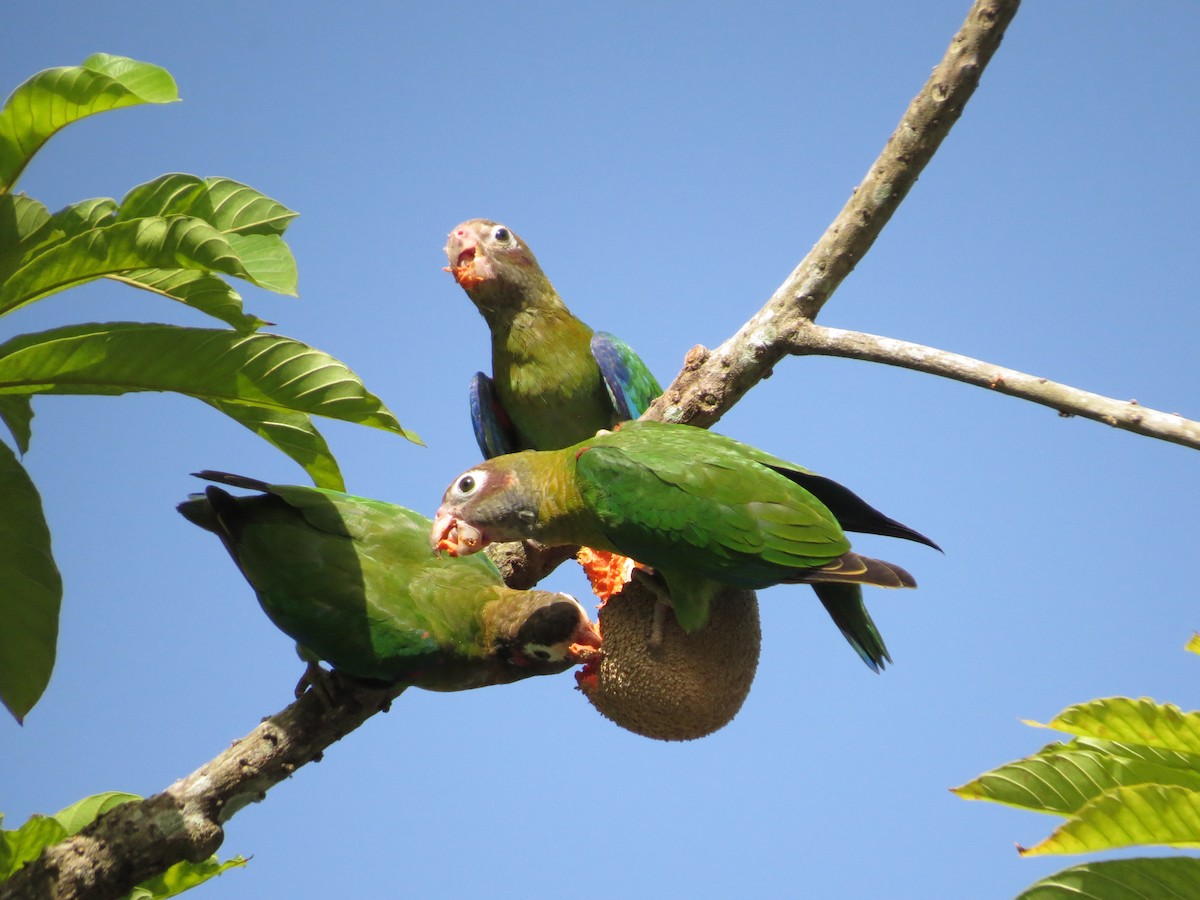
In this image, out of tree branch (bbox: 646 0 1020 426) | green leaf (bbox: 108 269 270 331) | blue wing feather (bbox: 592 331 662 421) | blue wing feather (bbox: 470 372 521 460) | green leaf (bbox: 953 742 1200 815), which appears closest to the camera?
green leaf (bbox: 953 742 1200 815)

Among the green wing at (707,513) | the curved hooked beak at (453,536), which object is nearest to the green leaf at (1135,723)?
the green wing at (707,513)

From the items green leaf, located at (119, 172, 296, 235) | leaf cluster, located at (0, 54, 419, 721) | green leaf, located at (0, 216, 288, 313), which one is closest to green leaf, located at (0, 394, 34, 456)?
leaf cluster, located at (0, 54, 419, 721)

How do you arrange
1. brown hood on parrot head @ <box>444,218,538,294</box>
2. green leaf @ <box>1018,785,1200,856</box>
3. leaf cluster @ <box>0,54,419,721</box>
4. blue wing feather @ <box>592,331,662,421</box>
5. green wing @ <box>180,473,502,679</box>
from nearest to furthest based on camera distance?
green leaf @ <box>1018,785,1200,856</box> < leaf cluster @ <box>0,54,419,721</box> < green wing @ <box>180,473,502,679</box> < blue wing feather @ <box>592,331,662,421</box> < brown hood on parrot head @ <box>444,218,538,294</box>

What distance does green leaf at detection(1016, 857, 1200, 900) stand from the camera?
264cm

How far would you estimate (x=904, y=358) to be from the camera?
12.8 feet

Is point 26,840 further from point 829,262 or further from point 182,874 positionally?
point 829,262

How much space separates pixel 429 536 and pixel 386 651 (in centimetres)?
55

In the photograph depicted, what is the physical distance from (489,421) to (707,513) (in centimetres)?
299

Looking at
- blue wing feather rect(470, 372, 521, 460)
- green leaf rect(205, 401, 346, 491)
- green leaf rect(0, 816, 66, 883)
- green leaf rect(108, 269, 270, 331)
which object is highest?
blue wing feather rect(470, 372, 521, 460)

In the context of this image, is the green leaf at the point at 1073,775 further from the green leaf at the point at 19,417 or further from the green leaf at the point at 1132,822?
the green leaf at the point at 19,417

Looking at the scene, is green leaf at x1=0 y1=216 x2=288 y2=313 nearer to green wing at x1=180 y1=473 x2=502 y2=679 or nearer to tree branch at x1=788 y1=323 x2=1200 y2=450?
green wing at x1=180 y1=473 x2=502 y2=679

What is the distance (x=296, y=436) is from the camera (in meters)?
3.77

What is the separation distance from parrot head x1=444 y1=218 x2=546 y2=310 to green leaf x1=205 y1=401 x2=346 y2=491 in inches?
96.7

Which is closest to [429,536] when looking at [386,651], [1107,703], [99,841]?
[386,651]
